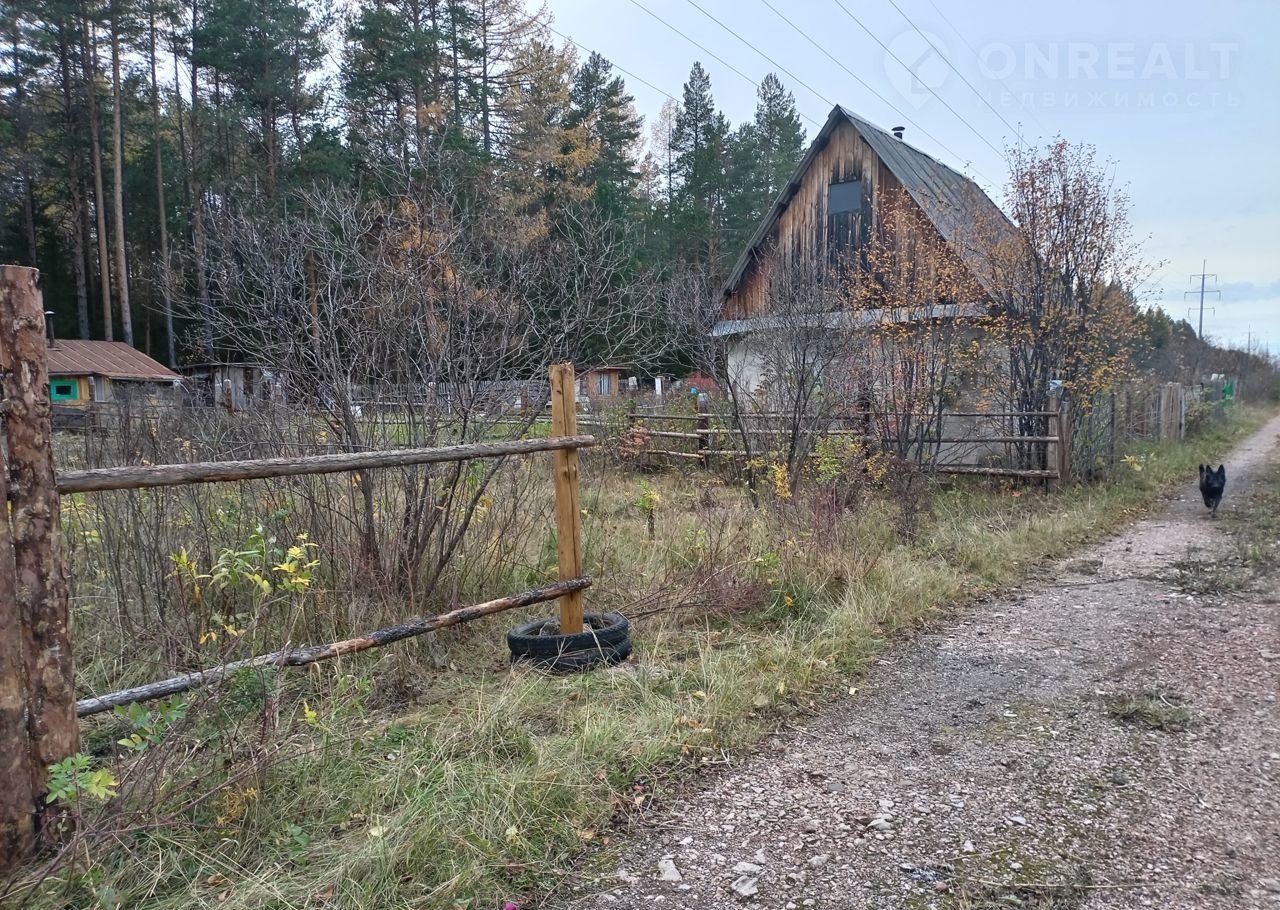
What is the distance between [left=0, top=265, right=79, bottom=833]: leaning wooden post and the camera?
2.30 m

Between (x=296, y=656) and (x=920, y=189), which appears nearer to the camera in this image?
(x=296, y=656)

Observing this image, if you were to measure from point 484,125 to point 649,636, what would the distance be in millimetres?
23610

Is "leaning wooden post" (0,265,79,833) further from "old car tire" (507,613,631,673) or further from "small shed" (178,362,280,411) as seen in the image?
"small shed" (178,362,280,411)

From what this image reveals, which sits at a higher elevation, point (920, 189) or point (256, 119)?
point (256, 119)

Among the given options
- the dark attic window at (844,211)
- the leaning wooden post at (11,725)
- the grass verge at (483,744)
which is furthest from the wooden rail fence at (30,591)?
the dark attic window at (844,211)

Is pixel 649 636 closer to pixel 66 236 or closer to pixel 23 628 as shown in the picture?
pixel 23 628

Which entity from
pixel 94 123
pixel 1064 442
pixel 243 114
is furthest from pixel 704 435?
pixel 94 123

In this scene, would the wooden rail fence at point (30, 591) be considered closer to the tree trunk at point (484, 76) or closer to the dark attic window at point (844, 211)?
the dark attic window at point (844, 211)

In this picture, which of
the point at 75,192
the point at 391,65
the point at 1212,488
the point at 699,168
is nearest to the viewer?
the point at 1212,488

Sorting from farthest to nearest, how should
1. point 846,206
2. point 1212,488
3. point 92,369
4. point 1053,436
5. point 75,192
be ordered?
point 75,192 → point 92,369 → point 846,206 → point 1053,436 → point 1212,488

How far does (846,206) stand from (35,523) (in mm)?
17045

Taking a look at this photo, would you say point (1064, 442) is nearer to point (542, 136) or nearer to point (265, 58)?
point (542, 136)

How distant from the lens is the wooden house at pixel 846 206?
12664 mm

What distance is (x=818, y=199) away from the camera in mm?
17547
